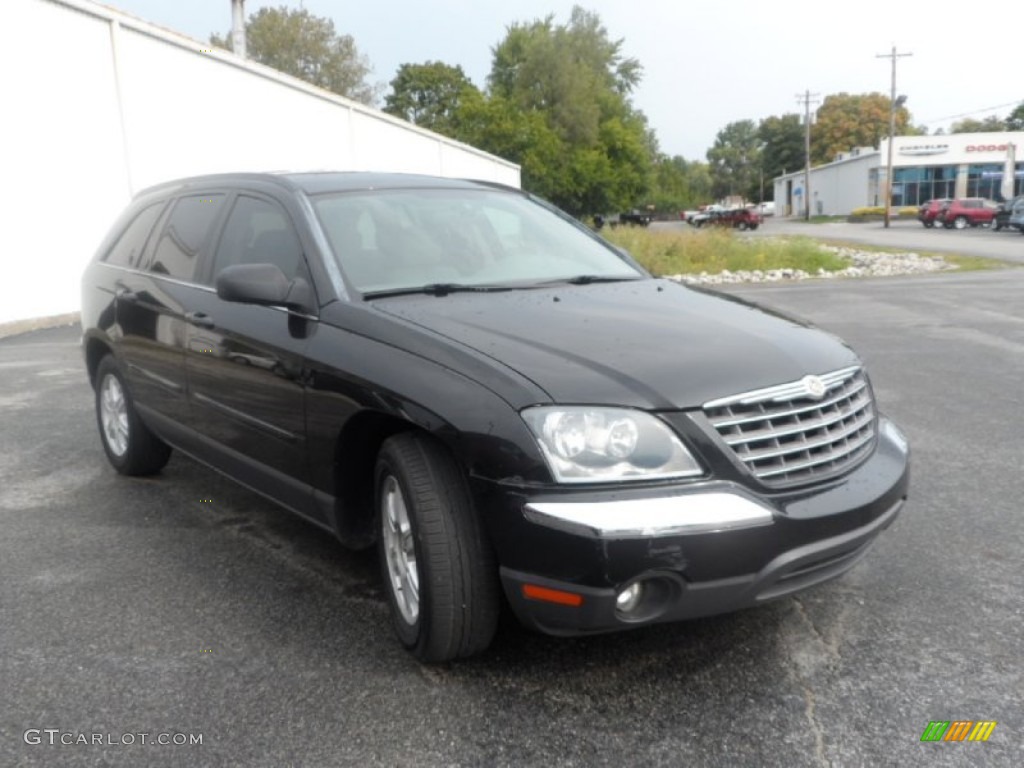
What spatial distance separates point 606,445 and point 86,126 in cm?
1356

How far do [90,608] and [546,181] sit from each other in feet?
209

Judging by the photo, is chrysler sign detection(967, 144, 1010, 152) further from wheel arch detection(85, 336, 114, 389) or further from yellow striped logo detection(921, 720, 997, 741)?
yellow striped logo detection(921, 720, 997, 741)

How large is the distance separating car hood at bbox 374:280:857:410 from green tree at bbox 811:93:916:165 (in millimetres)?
107570

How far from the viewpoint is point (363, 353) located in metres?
3.19

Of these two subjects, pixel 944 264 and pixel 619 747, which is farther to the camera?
pixel 944 264

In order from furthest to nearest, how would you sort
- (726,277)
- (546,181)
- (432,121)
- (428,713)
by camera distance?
1. (432,121)
2. (546,181)
3. (726,277)
4. (428,713)

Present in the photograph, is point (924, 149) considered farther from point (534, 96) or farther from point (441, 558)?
point (441, 558)

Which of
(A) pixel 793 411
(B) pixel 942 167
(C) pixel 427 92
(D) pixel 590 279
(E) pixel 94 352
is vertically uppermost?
(C) pixel 427 92

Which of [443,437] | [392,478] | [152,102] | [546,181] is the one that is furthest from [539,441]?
[546,181]

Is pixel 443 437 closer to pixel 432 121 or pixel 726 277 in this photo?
pixel 726 277

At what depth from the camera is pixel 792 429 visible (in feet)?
9.37

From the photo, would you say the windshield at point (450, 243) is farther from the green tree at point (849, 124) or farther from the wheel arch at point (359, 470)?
the green tree at point (849, 124)

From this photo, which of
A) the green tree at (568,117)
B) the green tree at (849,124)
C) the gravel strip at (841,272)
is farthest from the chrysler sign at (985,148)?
the gravel strip at (841,272)

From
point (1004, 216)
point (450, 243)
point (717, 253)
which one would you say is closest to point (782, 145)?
point (1004, 216)
